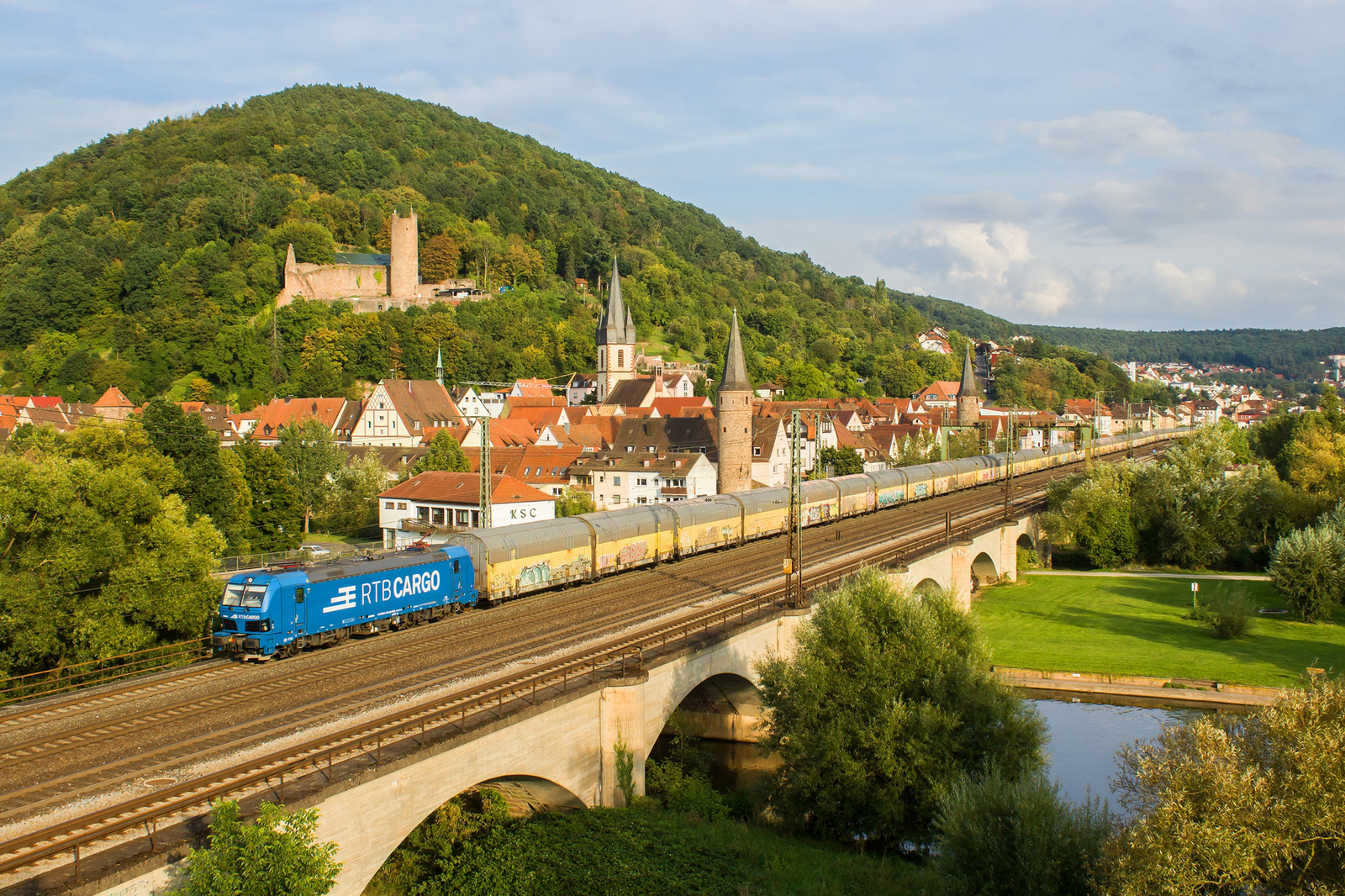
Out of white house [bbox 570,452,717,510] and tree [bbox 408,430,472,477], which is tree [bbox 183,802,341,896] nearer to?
tree [bbox 408,430,472,477]

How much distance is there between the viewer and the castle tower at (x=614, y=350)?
392 ft

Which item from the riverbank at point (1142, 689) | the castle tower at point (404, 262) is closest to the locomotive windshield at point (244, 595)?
the riverbank at point (1142, 689)

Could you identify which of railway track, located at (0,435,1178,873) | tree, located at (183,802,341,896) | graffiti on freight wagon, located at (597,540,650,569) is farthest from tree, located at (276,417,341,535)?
tree, located at (183,802,341,896)

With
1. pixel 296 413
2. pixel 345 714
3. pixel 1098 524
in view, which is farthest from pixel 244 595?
pixel 296 413

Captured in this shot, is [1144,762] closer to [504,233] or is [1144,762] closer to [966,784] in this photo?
[966,784]

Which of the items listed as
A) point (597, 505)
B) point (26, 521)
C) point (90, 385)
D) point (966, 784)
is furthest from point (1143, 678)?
point (90, 385)

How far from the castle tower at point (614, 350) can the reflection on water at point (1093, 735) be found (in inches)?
3466

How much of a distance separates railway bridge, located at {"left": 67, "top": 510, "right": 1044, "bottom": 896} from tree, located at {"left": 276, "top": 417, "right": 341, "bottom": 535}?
44027 mm

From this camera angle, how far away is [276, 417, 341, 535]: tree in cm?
6738

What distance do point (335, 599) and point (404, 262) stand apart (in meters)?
136

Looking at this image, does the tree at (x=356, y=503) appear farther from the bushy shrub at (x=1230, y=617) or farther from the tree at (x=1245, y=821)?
the tree at (x=1245, y=821)

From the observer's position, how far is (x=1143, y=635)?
42.5m

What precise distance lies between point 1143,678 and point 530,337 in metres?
122

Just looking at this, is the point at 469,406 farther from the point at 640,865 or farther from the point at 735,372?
the point at 640,865
